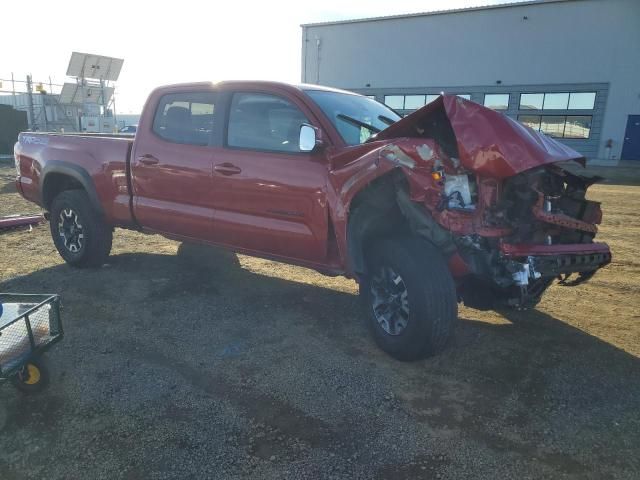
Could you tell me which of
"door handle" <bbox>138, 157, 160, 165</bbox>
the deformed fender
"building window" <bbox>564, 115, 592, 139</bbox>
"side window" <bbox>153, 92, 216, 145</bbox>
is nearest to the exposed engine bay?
the deformed fender

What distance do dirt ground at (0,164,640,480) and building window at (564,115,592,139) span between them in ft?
76.5

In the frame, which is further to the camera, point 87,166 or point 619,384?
point 87,166

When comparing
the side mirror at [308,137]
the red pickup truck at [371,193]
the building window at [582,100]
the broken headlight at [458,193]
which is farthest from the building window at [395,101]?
the broken headlight at [458,193]

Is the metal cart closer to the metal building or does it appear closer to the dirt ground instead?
the dirt ground

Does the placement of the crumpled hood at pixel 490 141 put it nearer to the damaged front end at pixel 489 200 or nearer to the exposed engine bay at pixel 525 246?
the damaged front end at pixel 489 200

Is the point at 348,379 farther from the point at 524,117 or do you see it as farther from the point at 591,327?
the point at 524,117

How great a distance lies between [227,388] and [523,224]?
2110 millimetres

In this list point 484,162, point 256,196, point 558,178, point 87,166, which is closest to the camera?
point 484,162

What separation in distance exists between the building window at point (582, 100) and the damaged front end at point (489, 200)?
25.0 meters

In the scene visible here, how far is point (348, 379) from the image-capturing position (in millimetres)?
3133

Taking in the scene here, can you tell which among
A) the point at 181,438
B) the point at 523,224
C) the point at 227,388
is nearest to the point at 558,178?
the point at 523,224

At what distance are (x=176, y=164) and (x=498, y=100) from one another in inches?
998

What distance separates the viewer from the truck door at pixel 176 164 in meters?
4.32

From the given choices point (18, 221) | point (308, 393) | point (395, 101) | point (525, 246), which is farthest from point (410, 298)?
point (395, 101)
